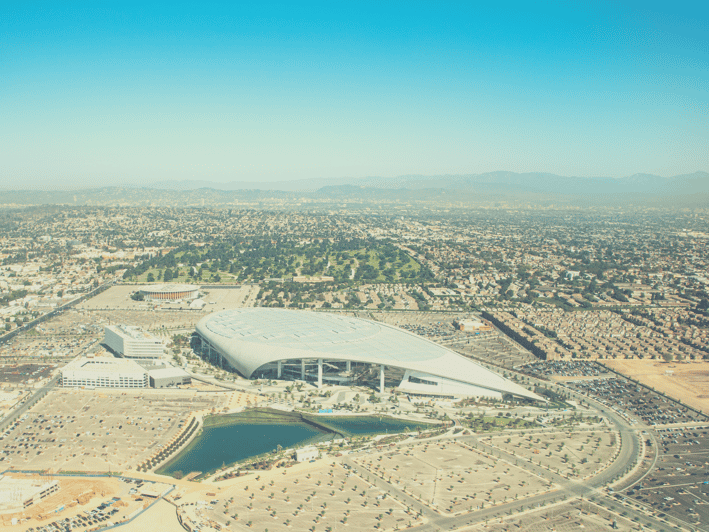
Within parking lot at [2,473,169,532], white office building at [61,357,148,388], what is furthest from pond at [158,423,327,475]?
white office building at [61,357,148,388]

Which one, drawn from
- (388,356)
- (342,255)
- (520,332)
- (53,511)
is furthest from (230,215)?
(53,511)

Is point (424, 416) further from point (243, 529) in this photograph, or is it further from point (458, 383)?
point (243, 529)

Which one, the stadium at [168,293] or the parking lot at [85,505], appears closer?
the parking lot at [85,505]

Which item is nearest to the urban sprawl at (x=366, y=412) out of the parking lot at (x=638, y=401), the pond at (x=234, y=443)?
Answer: the parking lot at (x=638, y=401)

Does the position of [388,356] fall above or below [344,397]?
above

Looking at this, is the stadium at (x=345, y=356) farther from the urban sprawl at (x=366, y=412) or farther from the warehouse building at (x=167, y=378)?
the warehouse building at (x=167, y=378)

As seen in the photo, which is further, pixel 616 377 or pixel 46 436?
pixel 616 377
